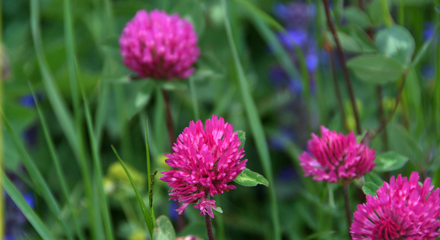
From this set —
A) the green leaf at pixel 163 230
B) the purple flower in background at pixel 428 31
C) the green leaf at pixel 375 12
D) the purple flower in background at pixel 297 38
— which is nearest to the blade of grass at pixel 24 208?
the green leaf at pixel 163 230

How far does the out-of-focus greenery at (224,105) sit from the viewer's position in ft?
3.05

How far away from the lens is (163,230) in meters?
0.61

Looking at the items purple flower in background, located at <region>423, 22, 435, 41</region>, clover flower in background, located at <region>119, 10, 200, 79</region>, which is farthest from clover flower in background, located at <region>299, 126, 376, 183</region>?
purple flower in background, located at <region>423, 22, 435, 41</region>

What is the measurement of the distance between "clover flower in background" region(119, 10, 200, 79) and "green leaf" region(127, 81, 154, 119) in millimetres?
32

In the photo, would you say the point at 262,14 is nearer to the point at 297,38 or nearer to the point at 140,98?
the point at 140,98

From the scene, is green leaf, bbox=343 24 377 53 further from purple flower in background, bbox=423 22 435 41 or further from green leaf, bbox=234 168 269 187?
purple flower in background, bbox=423 22 435 41

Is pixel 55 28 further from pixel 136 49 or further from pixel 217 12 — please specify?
pixel 136 49

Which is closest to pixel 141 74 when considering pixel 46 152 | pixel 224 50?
pixel 46 152

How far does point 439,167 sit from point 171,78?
59 centimetres

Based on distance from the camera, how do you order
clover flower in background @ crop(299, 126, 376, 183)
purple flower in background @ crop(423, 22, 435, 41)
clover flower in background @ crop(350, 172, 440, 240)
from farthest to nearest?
purple flower in background @ crop(423, 22, 435, 41) → clover flower in background @ crop(299, 126, 376, 183) → clover flower in background @ crop(350, 172, 440, 240)

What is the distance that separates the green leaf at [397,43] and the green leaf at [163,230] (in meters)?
0.58

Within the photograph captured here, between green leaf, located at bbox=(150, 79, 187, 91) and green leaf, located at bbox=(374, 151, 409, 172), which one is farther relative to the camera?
green leaf, located at bbox=(150, 79, 187, 91)

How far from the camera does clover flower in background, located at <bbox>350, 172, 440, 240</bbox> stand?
21.1 inches

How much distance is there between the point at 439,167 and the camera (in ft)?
2.75
